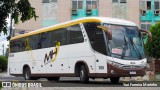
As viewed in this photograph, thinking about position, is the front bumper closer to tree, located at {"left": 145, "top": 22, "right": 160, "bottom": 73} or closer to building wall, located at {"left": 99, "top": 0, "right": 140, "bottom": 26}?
tree, located at {"left": 145, "top": 22, "right": 160, "bottom": 73}

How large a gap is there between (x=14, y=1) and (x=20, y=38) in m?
22.1

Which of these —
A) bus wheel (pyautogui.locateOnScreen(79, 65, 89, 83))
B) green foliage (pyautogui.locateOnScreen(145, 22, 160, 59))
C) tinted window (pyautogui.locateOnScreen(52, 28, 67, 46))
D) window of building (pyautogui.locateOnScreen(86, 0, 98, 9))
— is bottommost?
green foliage (pyautogui.locateOnScreen(145, 22, 160, 59))

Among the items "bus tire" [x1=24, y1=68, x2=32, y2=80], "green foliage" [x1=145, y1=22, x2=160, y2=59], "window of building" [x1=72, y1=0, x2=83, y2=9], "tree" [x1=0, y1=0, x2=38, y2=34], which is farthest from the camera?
"window of building" [x1=72, y1=0, x2=83, y2=9]

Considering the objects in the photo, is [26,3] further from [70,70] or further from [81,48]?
[70,70]

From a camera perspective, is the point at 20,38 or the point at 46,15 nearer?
the point at 20,38

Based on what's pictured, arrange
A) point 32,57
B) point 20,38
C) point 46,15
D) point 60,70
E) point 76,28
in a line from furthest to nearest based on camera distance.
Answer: point 46,15, point 20,38, point 32,57, point 60,70, point 76,28

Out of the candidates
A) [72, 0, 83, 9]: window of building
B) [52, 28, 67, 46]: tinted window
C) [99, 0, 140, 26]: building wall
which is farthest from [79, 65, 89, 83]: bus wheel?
[72, 0, 83, 9]: window of building

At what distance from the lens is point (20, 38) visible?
2852 cm

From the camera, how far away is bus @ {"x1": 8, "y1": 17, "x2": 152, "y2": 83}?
18.1 metres

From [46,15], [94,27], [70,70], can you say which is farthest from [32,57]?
[46,15]

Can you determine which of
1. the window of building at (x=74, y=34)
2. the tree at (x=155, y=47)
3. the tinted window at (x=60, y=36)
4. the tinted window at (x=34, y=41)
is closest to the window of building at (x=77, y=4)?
the tree at (x=155, y=47)

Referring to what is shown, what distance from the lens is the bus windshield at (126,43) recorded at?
18.1 metres

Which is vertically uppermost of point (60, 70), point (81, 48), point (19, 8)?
point (19, 8)

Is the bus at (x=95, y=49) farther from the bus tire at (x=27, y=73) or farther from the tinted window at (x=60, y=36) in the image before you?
the bus tire at (x=27, y=73)
